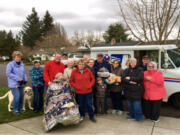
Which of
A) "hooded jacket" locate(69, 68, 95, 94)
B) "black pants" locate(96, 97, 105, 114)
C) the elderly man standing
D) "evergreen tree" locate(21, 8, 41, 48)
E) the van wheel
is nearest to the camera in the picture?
"hooded jacket" locate(69, 68, 95, 94)

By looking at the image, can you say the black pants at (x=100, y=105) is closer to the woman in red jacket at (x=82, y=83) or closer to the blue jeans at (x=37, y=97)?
the woman in red jacket at (x=82, y=83)

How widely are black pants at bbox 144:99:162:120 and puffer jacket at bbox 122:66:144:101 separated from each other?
0.40m

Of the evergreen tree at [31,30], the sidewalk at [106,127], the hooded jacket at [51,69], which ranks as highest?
the evergreen tree at [31,30]

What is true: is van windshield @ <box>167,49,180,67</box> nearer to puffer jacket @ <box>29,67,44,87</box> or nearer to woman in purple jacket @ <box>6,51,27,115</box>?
puffer jacket @ <box>29,67,44,87</box>

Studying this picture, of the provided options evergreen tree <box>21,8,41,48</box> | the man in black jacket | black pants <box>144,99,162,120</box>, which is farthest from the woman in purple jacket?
evergreen tree <box>21,8,41,48</box>

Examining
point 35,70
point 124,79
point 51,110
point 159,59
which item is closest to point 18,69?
point 35,70

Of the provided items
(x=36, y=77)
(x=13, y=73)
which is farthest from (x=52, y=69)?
(x=13, y=73)

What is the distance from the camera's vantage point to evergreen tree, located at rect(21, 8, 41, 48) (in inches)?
2146

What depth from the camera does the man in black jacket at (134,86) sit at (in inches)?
179

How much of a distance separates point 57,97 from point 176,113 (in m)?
3.86

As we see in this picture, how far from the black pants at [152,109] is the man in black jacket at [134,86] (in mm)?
306

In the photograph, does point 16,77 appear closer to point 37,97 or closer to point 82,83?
point 37,97

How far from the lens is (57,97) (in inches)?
167

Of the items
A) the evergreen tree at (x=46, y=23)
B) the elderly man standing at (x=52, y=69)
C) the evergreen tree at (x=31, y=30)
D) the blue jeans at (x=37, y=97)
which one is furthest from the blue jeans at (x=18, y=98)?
the evergreen tree at (x=46, y=23)
